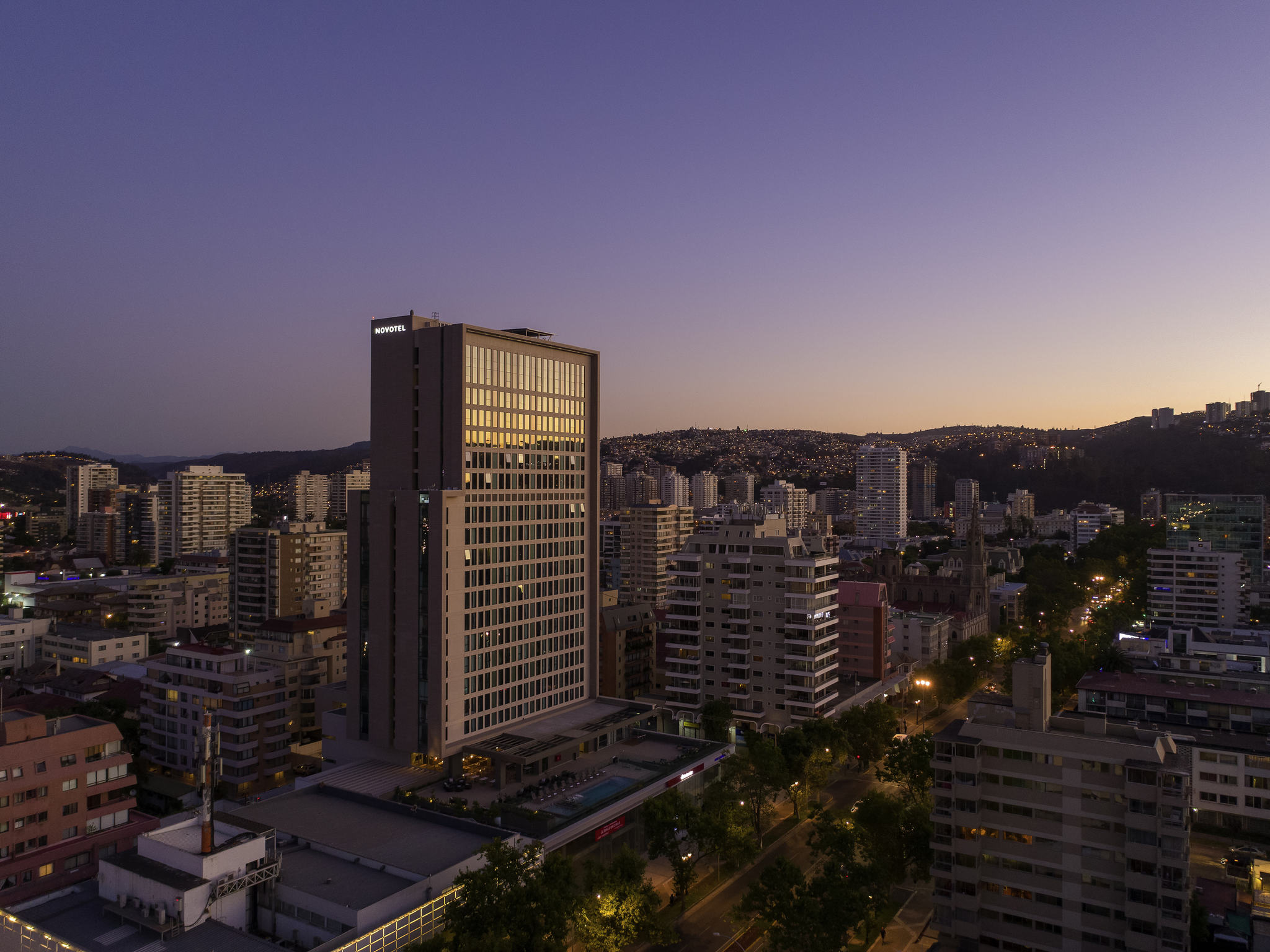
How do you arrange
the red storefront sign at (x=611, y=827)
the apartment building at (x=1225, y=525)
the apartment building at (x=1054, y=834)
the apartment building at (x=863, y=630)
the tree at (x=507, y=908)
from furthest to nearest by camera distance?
1. the apartment building at (x=1225, y=525)
2. the apartment building at (x=863, y=630)
3. the red storefront sign at (x=611, y=827)
4. the apartment building at (x=1054, y=834)
5. the tree at (x=507, y=908)

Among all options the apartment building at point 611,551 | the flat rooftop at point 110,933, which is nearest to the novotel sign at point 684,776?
the flat rooftop at point 110,933

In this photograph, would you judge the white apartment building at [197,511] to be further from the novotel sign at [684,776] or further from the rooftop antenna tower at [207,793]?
the rooftop antenna tower at [207,793]

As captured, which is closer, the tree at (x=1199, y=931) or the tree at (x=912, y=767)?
the tree at (x=1199, y=931)

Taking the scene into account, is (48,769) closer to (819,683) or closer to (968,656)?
(819,683)

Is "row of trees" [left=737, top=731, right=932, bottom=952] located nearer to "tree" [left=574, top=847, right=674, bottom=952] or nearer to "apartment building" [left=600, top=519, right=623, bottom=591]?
"tree" [left=574, top=847, right=674, bottom=952]

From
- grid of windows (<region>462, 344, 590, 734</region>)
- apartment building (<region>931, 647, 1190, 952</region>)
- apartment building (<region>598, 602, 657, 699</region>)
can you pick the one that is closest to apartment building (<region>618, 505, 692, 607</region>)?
apartment building (<region>598, 602, 657, 699</region>)

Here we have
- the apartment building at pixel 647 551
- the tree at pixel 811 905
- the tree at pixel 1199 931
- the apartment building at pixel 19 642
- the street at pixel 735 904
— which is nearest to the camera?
the tree at pixel 811 905

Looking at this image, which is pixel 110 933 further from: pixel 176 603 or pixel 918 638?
pixel 176 603
